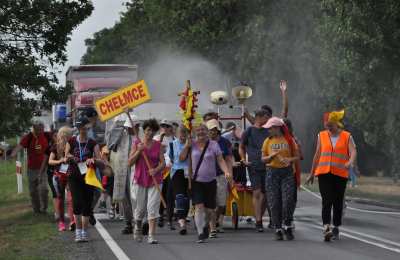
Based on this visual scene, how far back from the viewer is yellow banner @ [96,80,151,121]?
15.5 m

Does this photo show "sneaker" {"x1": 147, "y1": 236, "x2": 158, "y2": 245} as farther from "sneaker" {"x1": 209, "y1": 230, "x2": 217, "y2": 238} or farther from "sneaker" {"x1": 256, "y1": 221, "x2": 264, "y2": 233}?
"sneaker" {"x1": 256, "y1": 221, "x2": 264, "y2": 233}

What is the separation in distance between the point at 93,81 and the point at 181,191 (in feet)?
51.8

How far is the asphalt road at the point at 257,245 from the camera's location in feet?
41.9

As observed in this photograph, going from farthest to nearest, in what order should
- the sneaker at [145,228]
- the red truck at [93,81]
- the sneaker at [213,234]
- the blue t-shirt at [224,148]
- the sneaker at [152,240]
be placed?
1. the red truck at [93,81]
2. the blue t-shirt at [224,148]
3. the sneaker at [213,234]
4. the sneaker at [145,228]
5. the sneaker at [152,240]

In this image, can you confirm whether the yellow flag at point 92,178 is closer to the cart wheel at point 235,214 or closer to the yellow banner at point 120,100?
the yellow banner at point 120,100

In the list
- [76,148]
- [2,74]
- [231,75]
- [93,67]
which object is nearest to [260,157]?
[76,148]

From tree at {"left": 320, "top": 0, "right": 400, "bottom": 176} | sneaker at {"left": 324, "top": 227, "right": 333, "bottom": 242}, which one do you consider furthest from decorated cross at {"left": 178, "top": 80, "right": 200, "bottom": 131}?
tree at {"left": 320, "top": 0, "right": 400, "bottom": 176}

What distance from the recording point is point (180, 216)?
52.7 ft

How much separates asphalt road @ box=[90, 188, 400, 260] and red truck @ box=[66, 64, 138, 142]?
11854mm

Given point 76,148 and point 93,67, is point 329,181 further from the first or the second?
point 93,67

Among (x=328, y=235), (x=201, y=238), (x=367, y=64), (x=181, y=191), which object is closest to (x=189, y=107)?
(x=181, y=191)

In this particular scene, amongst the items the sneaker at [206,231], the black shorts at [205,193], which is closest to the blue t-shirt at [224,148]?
the black shorts at [205,193]

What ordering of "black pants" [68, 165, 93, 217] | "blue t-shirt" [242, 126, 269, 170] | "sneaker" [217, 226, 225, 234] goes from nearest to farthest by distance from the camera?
1. "black pants" [68, 165, 93, 217]
2. "sneaker" [217, 226, 225, 234]
3. "blue t-shirt" [242, 126, 269, 170]

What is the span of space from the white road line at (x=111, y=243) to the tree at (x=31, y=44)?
683cm
